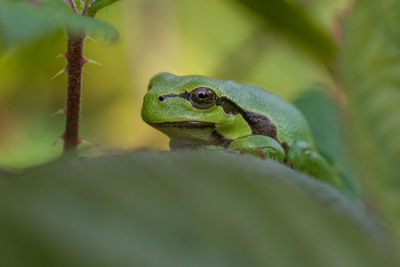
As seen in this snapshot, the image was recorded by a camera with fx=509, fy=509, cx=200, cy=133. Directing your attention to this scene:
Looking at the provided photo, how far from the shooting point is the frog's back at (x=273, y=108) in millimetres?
1374

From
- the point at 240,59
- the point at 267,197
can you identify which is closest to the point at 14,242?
the point at 267,197

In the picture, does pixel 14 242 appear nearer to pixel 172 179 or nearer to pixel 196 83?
pixel 172 179

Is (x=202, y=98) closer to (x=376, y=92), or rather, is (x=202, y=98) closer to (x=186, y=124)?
(x=186, y=124)

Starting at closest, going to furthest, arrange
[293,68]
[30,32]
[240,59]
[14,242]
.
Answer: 1. [14,242]
2. [30,32]
3. [240,59]
4. [293,68]

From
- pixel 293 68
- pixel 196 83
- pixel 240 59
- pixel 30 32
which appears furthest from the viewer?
pixel 293 68

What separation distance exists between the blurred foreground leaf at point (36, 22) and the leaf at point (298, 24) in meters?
1.23

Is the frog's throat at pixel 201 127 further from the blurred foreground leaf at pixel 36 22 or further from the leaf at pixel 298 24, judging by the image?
the blurred foreground leaf at pixel 36 22

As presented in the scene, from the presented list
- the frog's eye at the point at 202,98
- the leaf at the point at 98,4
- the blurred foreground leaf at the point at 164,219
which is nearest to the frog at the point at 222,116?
the frog's eye at the point at 202,98

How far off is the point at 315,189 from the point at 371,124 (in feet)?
0.72

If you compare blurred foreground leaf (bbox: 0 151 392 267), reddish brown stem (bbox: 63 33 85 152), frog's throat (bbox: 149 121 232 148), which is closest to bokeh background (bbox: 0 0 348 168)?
frog's throat (bbox: 149 121 232 148)

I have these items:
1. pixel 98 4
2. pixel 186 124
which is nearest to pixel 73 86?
pixel 98 4

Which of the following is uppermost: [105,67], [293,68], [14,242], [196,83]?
[293,68]

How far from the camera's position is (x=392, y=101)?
0.62 metres

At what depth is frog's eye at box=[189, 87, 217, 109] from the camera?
1375mm
